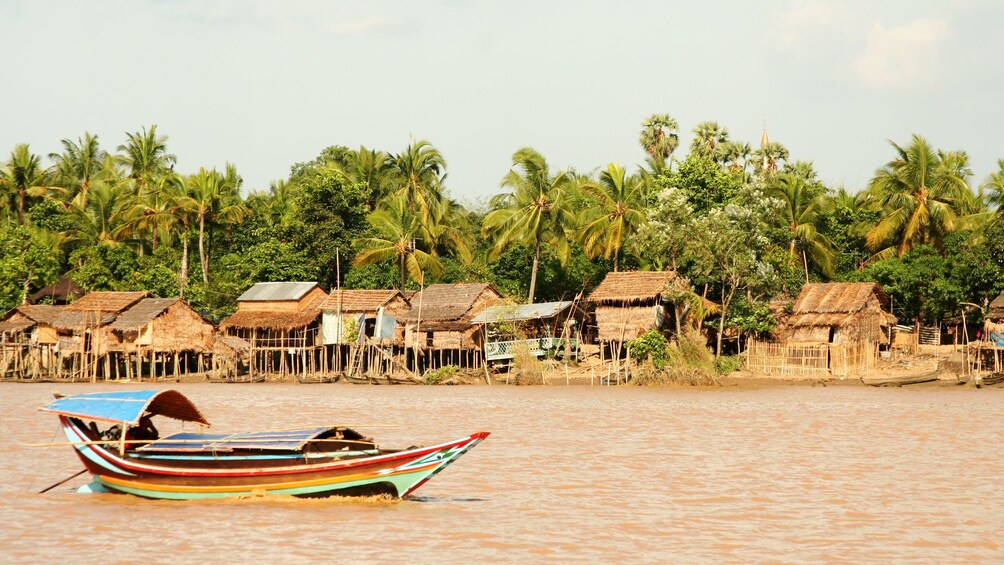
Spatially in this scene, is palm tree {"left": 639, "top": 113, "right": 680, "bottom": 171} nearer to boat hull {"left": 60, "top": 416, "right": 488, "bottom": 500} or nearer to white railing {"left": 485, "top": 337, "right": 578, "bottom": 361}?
white railing {"left": 485, "top": 337, "right": 578, "bottom": 361}

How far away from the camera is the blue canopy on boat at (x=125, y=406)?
1351 cm

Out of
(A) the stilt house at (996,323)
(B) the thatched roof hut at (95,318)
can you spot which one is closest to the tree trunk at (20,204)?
(B) the thatched roof hut at (95,318)

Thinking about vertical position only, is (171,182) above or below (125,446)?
above

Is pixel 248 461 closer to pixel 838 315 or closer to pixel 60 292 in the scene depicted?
pixel 838 315

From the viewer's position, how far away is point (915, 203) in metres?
38.2

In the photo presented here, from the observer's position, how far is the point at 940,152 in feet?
132

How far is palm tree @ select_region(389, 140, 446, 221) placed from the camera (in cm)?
4575

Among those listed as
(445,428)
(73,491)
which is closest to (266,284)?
(445,428)

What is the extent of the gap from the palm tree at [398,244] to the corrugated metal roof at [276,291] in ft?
7.58

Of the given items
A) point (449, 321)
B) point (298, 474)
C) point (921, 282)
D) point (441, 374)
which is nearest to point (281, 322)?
point (449, 321)

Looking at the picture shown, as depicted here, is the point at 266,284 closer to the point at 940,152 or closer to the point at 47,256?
the point at 47,256

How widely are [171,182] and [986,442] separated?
36485mm

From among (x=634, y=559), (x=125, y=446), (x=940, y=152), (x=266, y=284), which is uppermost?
(x=940, y=152)

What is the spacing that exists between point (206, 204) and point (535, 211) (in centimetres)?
1334
